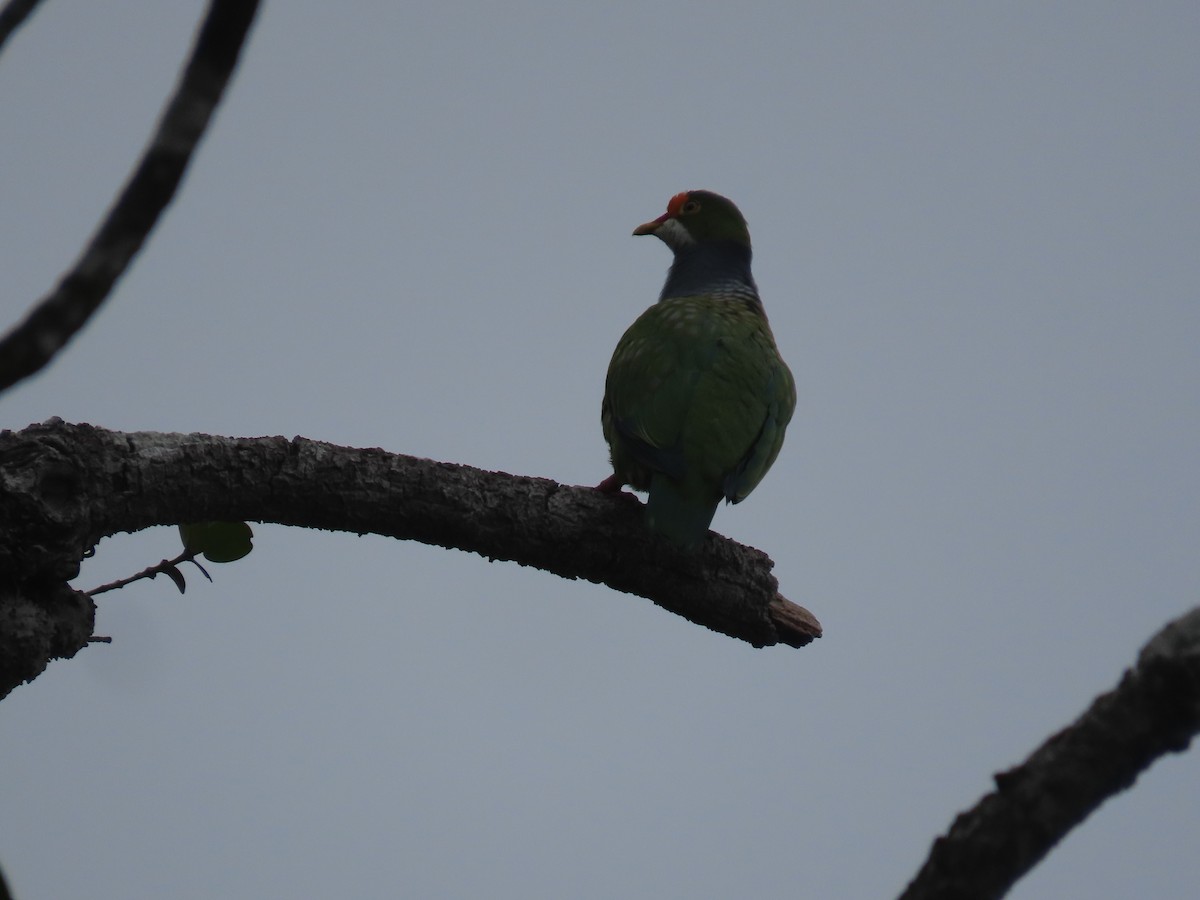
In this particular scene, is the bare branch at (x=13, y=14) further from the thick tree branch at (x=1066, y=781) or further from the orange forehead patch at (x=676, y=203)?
the orange forehead patch at (x=676, y=203)

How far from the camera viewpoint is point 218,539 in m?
3.21

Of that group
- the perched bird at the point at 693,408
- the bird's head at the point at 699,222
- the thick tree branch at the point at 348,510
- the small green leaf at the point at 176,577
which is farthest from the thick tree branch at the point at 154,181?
the bird's head at the point at 699,222

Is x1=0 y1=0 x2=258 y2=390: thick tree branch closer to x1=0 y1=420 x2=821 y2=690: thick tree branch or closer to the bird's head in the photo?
x1=0 y1=420 x2=821 y2=690: thick tree branch

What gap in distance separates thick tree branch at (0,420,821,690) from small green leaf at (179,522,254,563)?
28cm

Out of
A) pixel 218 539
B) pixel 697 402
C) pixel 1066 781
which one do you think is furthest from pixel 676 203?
pixel 1066 781

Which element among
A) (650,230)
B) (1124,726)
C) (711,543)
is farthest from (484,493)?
(650,230)

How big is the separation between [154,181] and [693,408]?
2778 mm

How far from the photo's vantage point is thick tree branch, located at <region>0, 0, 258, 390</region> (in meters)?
1.22

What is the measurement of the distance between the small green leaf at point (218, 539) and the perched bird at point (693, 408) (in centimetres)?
104

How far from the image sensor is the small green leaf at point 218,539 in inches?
125

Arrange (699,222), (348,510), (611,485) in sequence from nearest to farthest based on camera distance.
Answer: (348,510), (611,485), (699,222)

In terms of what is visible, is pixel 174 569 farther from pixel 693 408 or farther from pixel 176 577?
pixel 693 408

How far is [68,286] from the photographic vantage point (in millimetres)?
1231

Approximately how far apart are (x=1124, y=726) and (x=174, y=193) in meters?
1.29
